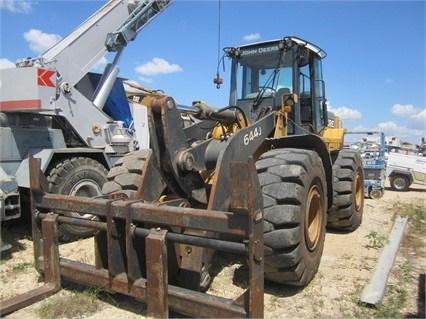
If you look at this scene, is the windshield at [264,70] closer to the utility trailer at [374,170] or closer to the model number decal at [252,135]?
the model number decal at [252,135]

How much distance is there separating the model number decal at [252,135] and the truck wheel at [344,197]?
2.49 metres

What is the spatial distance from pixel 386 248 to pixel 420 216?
346 centimetres

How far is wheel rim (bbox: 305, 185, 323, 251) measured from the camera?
3.92m

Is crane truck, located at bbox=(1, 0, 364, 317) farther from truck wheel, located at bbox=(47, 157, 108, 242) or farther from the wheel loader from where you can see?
truck wheel, located at bbox=(47, 157, 108, 242)

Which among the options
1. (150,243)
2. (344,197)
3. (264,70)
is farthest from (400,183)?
(150,243)

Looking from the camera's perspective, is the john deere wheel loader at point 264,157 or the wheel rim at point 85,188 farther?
the wheel rim at point 85,188

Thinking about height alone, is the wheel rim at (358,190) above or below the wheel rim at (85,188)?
below

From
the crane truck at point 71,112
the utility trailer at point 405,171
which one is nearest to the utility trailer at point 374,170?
the utility trailer at point 405,171

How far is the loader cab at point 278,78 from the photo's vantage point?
16.9 feet

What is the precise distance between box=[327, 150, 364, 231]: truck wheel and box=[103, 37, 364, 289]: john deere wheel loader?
0.94ft

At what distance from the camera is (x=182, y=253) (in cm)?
341

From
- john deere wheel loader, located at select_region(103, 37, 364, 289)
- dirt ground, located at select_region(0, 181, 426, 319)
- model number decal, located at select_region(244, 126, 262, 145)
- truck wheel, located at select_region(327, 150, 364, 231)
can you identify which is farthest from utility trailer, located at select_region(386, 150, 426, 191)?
model number decal, located at select_region(244, 126, 262, 145)

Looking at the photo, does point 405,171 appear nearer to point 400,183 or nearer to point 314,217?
point 400,183

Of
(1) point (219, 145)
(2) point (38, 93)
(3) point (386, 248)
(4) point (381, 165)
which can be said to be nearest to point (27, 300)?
(1) point (219, 145)
